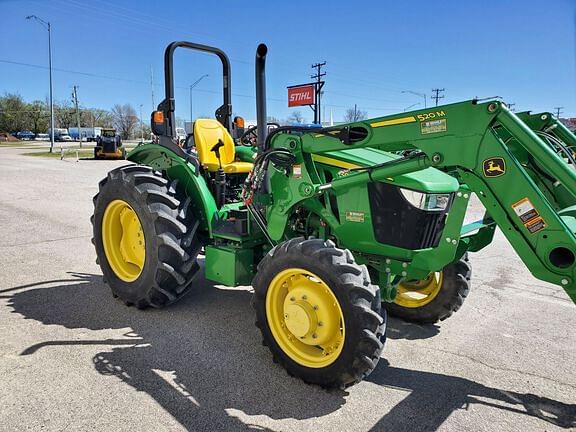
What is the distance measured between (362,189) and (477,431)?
5.61 ft

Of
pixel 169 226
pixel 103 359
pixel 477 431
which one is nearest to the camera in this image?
pixel 477 431

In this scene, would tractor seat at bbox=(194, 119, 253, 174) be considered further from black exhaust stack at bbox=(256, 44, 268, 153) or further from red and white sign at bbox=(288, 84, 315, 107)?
red and white sign at bbox=(288, 84, 315, 107)

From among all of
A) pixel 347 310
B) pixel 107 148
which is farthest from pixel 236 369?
pixel 107 148

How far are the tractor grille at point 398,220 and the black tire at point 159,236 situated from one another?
5.84 feet

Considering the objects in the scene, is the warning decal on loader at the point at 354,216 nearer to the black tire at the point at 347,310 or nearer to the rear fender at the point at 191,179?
the black tire at the point at 347,310

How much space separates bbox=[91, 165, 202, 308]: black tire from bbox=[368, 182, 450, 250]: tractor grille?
70.1 inches

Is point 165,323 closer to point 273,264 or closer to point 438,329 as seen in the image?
point 273,264

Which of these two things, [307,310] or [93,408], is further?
[307,310]

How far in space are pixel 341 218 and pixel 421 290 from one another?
1.35m

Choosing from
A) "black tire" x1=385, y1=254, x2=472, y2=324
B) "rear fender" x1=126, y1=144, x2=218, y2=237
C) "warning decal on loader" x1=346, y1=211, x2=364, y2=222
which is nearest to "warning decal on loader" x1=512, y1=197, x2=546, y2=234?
"warning decal on loader" x1=346, y1=211, x2=364, y2=222

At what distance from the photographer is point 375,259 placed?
3.48 meters

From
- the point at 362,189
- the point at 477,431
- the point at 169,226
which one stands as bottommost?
the point at 477,431

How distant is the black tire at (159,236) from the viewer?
4074mm

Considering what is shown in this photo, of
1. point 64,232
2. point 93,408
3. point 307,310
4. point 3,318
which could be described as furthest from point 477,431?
point 64,232
